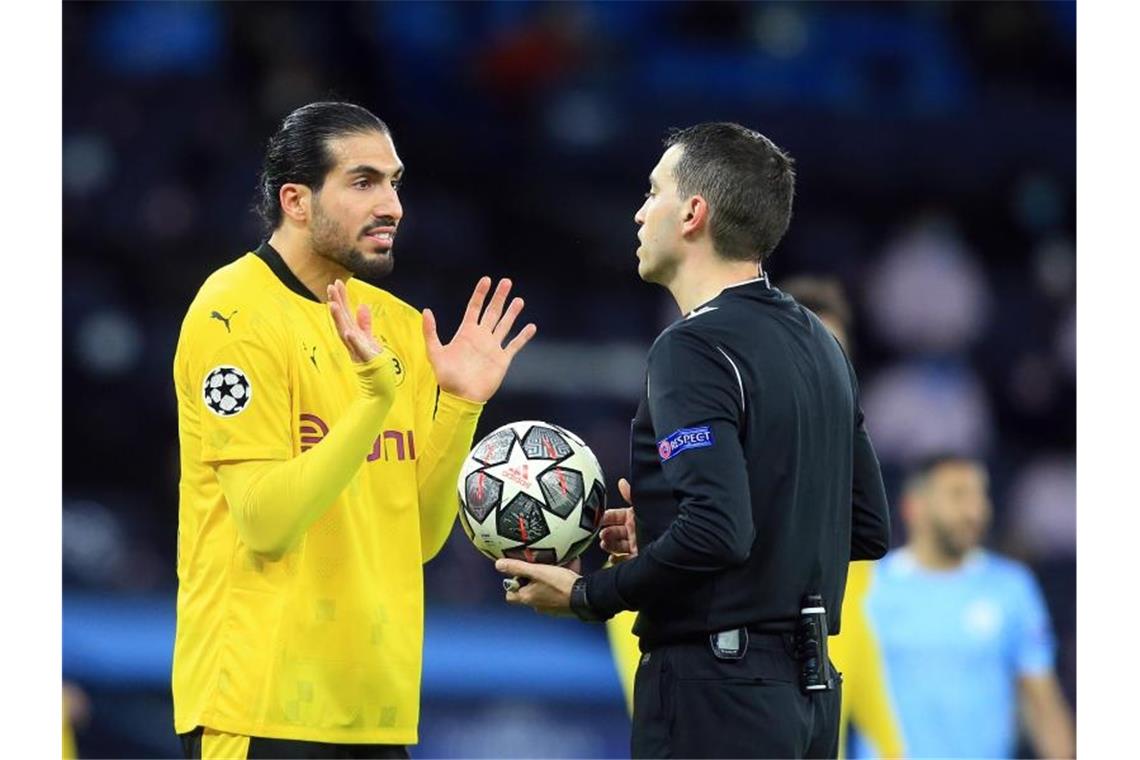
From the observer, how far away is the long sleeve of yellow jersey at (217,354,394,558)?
385 centimetres

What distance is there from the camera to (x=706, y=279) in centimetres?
404

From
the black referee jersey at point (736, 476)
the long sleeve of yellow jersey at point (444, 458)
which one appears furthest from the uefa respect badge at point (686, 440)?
the long sleeve of yellow jersey at point (444, 458)

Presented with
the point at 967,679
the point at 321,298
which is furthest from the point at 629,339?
the point at 321,298

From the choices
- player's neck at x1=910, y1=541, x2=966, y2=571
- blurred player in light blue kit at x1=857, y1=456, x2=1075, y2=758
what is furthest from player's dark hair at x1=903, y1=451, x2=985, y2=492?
player's neck at x1=910, y1=541, x2=966, y2=571

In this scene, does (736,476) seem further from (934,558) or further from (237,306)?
(934,558)

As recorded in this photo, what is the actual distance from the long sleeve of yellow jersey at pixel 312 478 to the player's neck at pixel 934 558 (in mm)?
5506

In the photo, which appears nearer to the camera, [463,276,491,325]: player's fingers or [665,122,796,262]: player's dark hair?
[665,122,796,262]: player's dark hair

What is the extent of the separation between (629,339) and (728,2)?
4269 mm

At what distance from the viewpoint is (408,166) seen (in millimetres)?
14273

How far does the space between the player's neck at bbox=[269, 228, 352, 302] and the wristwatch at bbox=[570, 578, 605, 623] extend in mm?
1066

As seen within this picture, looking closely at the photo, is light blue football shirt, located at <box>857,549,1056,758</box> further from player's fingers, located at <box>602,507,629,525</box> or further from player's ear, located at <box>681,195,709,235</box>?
player's ear, located at <box>681,195,709,235</box>

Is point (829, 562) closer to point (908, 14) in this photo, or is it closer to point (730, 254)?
point (730, 254)

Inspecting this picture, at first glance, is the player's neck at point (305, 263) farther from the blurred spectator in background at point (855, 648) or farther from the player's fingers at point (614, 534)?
the blurred spectator in background at point (855, 648)

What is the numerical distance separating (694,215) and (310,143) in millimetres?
1103
